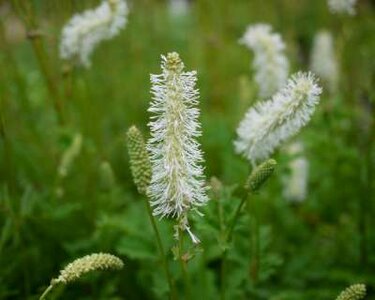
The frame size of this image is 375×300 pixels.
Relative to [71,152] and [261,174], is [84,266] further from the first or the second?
[71,152]

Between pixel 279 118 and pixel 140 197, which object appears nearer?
pixel 279 118

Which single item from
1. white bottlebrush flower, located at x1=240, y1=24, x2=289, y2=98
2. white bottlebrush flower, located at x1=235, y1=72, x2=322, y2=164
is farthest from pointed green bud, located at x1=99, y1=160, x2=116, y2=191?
white bottlebrush flower, located at x1=240, y1=24, x2=289, y2=98

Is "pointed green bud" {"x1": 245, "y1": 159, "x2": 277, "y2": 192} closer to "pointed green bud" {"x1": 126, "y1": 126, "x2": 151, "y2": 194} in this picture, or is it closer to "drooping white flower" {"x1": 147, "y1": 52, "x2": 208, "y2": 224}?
"drooping white flower" {"x1": 147, "y1": 52, "x2": 208, "y2": 224}

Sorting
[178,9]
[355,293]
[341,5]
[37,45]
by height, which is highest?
[178,9]

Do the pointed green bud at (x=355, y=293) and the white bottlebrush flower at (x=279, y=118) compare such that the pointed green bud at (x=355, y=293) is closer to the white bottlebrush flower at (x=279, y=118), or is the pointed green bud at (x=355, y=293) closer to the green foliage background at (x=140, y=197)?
the green foliage background at (x=140, y=197)

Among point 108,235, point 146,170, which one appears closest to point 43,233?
point 108,235

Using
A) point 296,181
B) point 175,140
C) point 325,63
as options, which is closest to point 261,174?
point 175,140

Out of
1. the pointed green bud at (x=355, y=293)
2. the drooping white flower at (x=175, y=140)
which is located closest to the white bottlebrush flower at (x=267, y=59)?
the drooping white flower at (x=175, y=140)

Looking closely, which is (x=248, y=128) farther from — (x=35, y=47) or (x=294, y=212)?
(x=294, y=212)
